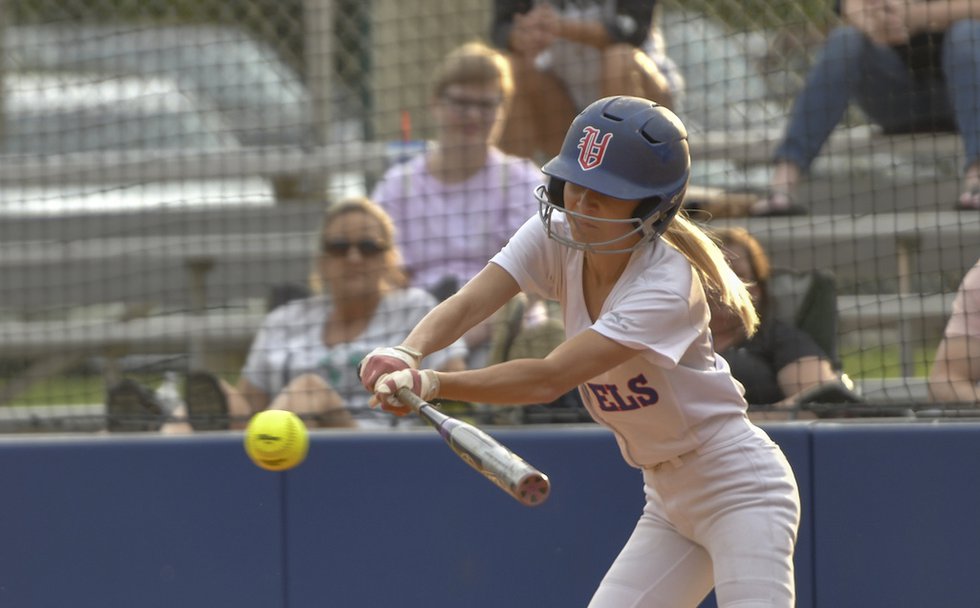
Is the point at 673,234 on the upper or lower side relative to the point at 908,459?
upper

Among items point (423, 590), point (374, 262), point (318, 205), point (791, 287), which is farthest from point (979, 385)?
point (318, 205)

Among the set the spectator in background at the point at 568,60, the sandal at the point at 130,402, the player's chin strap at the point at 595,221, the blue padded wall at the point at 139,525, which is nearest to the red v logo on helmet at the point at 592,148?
the player's chin strap at the point at 595,221

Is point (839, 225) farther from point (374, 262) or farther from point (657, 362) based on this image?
point (657, 362)

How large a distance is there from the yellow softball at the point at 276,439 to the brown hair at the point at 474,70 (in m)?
2.37

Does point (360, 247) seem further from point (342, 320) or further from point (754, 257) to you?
point (754, 257)

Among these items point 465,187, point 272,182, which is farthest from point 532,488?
point 272,182

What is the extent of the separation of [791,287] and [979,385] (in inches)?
33.0

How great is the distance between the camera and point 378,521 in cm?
437

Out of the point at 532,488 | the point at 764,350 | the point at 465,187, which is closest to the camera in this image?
the point at 532,488

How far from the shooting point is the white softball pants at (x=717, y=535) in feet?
10.6

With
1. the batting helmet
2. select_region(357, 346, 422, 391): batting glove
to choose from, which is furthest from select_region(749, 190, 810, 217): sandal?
select_region(357, 346, 422, 391): batting glove

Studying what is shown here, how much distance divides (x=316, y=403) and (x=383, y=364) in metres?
1.82

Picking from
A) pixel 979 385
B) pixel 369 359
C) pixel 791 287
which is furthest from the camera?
pixel 791 287

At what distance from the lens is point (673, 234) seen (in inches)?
131
